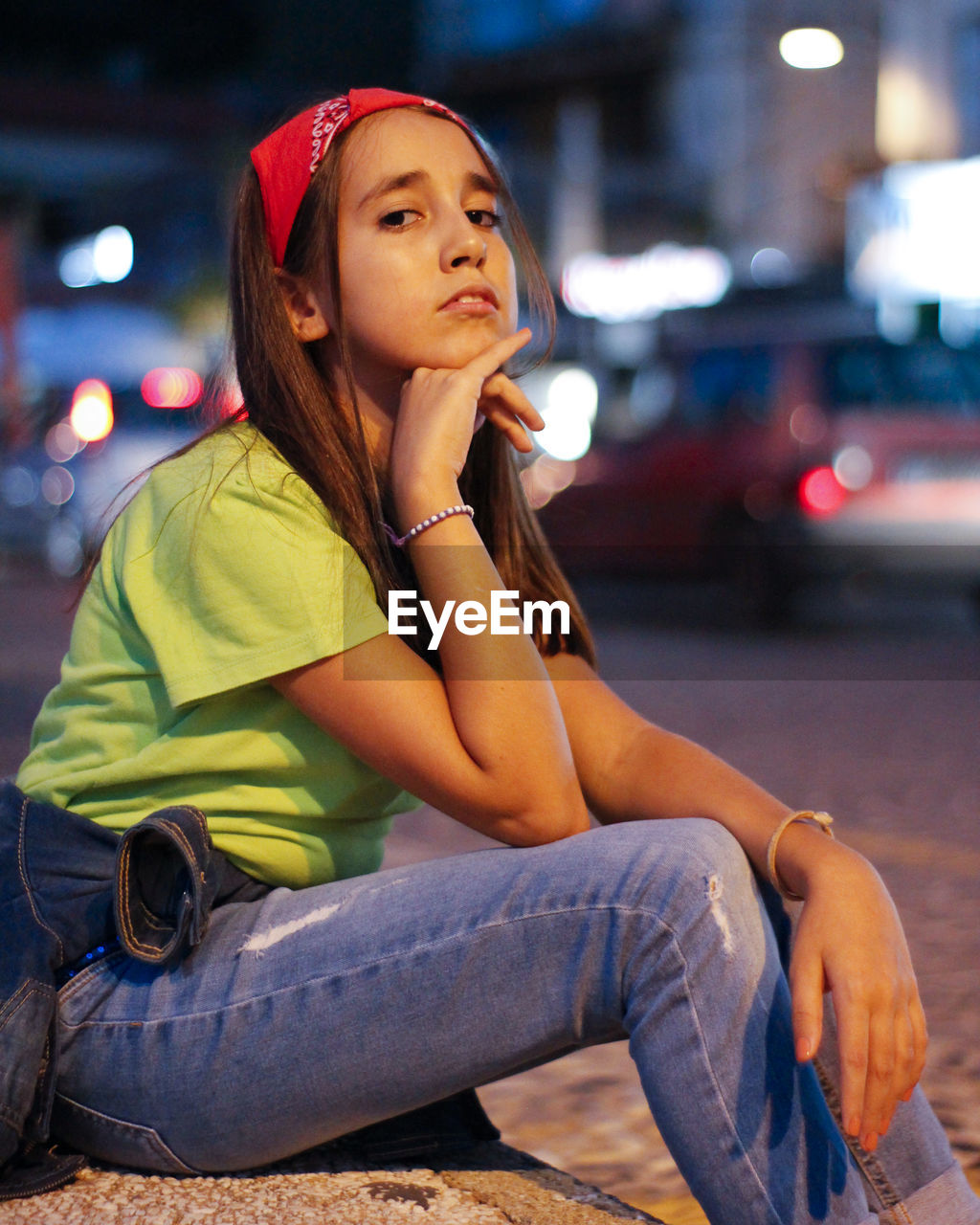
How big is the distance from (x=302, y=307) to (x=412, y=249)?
0.19 m

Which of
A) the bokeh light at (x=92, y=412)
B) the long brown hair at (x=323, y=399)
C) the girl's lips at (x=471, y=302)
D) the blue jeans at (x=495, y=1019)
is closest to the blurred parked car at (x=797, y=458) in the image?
the bokeh light at (x=92, y=412)

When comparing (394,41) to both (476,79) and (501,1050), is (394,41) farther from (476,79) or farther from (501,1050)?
(501,1050)

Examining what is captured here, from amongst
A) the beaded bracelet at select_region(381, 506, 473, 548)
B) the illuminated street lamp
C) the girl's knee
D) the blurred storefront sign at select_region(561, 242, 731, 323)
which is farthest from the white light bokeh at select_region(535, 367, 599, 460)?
the girl's knee

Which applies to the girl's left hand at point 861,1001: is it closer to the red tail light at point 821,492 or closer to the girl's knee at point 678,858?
the girl's knee at point 678,858

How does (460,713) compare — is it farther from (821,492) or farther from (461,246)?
(821,492)

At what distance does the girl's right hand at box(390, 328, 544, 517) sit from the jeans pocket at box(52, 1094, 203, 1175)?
2.70ft

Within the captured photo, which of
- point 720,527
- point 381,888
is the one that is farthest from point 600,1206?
point 720,527

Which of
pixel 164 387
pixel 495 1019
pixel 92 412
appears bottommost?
pixel 495 1019

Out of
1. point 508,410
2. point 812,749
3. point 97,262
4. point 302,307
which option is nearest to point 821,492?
point 812,749

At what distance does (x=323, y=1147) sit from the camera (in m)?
2.08

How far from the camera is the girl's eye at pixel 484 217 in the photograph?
2.19m

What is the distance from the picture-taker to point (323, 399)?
2.09 m

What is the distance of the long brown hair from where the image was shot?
198cm

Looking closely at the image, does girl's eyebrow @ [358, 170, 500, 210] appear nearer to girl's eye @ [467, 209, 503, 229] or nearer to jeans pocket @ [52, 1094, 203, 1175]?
girl's eye @ [467, 209, 503, 229]
